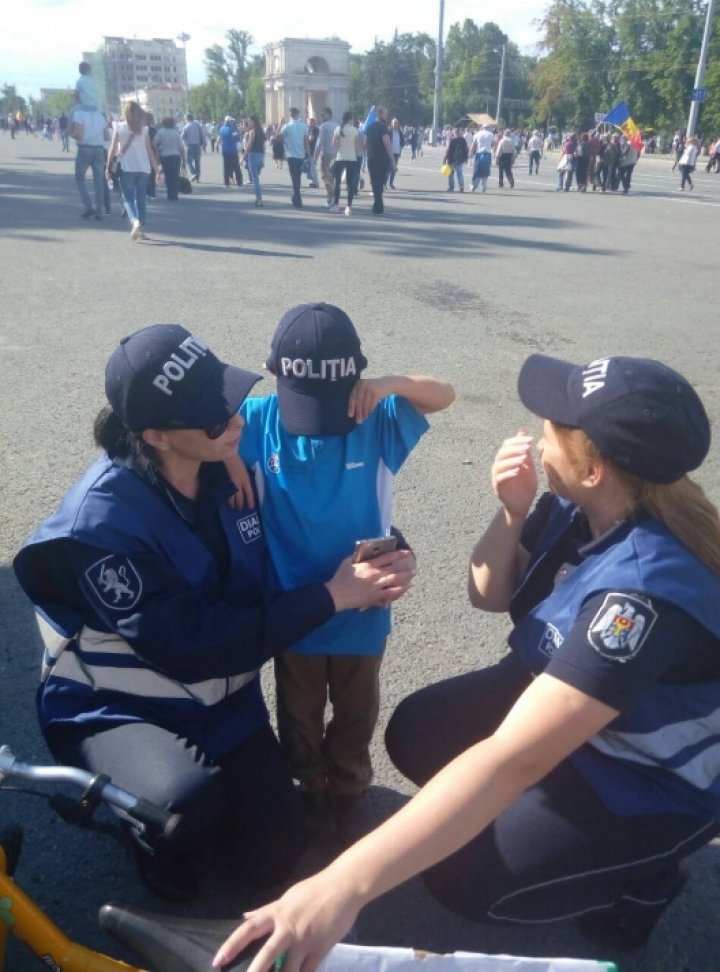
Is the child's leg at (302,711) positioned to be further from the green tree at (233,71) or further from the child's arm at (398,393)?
the green tree at (233,71)

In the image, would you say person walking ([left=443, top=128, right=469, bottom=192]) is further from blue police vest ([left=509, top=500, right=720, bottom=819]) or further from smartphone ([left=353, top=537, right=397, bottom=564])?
blue police vest ([left=509, top=500, right=720, bottom=819])

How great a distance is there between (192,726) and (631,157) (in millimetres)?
23051

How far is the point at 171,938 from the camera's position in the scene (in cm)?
161

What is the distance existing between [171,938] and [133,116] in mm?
11474

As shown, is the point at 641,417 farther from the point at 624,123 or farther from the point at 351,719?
the point at 624,123

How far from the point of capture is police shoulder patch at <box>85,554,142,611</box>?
2041 mm

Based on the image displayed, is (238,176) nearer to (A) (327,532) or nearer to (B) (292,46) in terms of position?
(A) (327,532)

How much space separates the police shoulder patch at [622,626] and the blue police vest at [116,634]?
0.94 meters

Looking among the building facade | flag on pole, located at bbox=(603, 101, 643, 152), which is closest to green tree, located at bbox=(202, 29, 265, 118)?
the building facade

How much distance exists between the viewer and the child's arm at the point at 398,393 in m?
2.26

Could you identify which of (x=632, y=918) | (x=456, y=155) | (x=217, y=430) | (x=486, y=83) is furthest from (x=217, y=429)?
(x=486, y=83)

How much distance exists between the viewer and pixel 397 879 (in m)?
1.51

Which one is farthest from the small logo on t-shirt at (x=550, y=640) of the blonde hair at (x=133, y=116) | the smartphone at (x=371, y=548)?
the blonde hair at (x=133, y=116)

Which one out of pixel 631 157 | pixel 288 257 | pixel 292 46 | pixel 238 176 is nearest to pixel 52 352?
pixel 288 257
